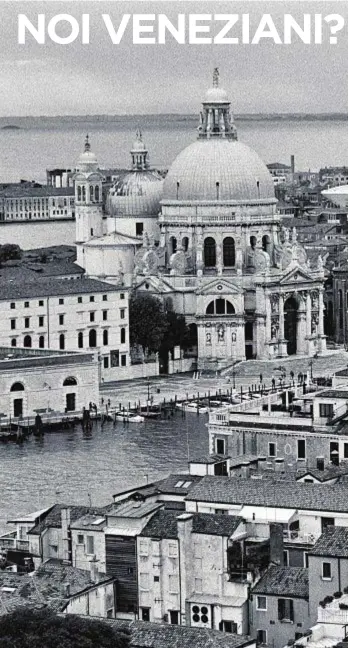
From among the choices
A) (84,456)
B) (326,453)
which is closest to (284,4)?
(326,453)

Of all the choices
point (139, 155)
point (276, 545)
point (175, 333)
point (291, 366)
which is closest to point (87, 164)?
point (139, 155)

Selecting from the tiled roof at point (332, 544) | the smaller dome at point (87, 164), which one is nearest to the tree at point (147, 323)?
the smaller dome at point (87, 164)

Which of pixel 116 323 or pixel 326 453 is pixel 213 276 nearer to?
pixel 116 323

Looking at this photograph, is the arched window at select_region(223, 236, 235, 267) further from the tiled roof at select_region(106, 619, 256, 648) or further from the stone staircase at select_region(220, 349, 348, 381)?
the tiled roof at select_region(106, 619, 256, 648)

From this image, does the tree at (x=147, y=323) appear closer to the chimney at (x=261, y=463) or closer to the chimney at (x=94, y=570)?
the chimney at (x=261, y=463)

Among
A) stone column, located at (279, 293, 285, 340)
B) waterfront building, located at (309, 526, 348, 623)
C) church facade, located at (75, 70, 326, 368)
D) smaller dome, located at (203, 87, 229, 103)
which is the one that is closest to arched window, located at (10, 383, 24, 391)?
church facade, located at (75, 70, 326, 368)

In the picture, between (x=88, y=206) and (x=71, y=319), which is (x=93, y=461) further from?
(x=88, y=206)
